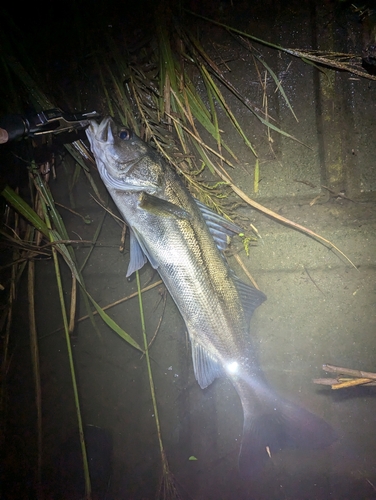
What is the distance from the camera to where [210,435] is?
240 centimetres

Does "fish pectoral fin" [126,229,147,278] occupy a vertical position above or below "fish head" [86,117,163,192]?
below

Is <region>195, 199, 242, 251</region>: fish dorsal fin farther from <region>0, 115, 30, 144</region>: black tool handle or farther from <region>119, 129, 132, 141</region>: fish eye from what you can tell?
<region>0, 115, 30, 144</region>: black tool handle

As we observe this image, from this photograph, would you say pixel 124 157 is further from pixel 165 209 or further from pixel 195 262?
pixel 195 262

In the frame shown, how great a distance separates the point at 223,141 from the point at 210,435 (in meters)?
2.45

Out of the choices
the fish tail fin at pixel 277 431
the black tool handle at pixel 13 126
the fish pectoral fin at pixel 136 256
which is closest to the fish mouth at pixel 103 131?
the black tool handle at pixel 13 126

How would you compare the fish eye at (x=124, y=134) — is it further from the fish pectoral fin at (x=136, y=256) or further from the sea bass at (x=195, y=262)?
the fish pectoral fin at (x=136, y=256)

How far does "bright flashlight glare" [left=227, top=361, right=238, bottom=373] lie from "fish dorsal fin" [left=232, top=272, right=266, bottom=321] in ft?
1.07

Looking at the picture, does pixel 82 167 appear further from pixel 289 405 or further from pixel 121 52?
pixel 289 405

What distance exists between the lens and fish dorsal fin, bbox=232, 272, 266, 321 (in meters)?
2.06

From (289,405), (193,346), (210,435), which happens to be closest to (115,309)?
(193,346)

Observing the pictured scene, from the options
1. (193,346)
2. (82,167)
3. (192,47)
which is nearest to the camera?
(193,346)

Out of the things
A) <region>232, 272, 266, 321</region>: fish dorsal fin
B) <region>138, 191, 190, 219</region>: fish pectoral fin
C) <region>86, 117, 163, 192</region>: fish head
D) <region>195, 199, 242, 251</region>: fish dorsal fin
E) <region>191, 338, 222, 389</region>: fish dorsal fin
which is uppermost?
<region>86, 117, 163, 192</region>: fish head

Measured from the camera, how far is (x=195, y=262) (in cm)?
191

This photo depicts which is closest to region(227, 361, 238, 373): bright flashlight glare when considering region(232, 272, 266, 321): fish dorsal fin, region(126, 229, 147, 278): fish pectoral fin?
region(232, 272, 266, 321): fish dorsal fin
